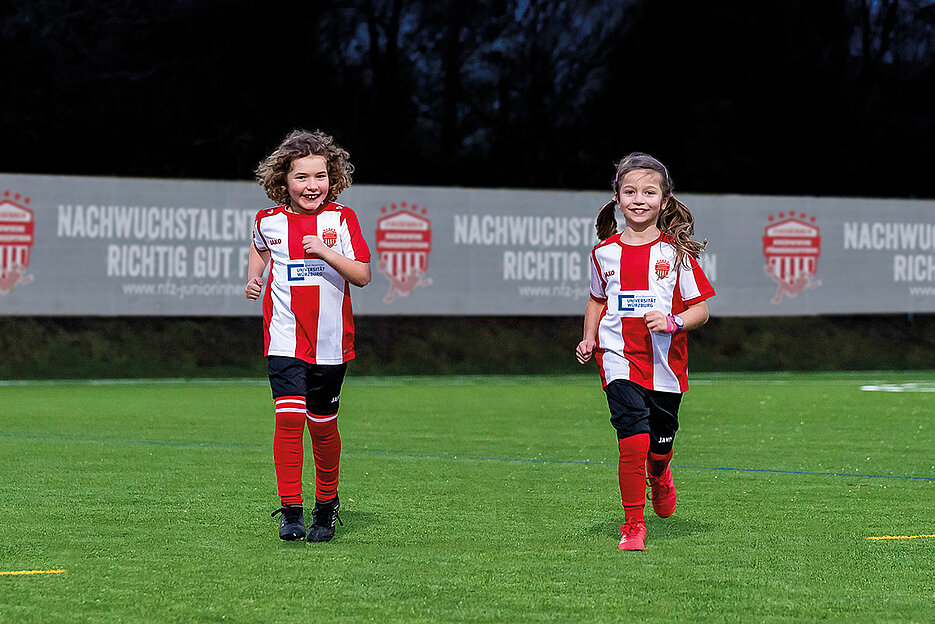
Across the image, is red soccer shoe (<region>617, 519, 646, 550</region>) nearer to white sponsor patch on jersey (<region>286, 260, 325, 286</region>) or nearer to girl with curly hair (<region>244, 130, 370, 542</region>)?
girl with curly hair (<region>244, 130, 370, 542</region>)

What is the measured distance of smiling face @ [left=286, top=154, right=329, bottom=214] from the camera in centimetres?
686

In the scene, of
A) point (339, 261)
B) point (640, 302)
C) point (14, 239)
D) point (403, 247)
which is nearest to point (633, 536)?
point (640, 302)

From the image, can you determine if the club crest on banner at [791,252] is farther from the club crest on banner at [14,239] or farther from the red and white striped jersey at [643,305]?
the red and white striped jersey at [643,305]

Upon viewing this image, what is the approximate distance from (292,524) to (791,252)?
21.0 metres

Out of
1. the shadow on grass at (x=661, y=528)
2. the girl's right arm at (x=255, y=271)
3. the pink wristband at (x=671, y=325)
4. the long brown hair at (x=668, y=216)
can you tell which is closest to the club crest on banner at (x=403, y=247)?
the shadow on grass at (x=661, y=528)

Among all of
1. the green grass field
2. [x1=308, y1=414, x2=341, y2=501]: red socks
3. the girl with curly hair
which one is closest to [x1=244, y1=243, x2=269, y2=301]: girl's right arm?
the girl with curly hair

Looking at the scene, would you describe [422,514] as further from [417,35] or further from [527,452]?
[417,35]

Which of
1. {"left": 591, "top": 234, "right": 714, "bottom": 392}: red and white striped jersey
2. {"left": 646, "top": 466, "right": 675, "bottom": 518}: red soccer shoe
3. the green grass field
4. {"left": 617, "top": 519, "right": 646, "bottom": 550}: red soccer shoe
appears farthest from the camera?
{"left": 646, "top": 466, "right": 675, "bottom": 518}: red soccer shoe

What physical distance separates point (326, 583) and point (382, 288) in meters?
18.8

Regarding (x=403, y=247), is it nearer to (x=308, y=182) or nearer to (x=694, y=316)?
(x=308, y=182)

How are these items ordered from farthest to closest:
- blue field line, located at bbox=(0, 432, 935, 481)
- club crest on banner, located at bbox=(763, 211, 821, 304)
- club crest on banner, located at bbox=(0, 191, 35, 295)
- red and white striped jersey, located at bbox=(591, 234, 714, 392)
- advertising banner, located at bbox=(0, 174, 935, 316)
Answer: club crest on banner, located at bbox=(763, 211, 821, 304)
advertising banner, located at bbox=(0, 174, 935, 316)
club crest on banner, located at bbox=(0, 191, 35, 295)
blue field line, located at bbox=(0, 432, 935, 481)
red and white striped jersey, located at bbox=(591, 234, 714, 392)

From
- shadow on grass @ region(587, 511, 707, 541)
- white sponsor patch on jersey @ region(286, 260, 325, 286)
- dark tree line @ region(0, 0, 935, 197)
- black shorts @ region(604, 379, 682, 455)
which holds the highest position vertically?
dark tree line @ region(0, 0, 935, 197)

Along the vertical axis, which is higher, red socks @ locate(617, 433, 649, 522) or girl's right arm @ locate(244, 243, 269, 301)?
girl's right arm @ locate(244, 243, 269, 301)

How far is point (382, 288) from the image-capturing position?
79.5ft
